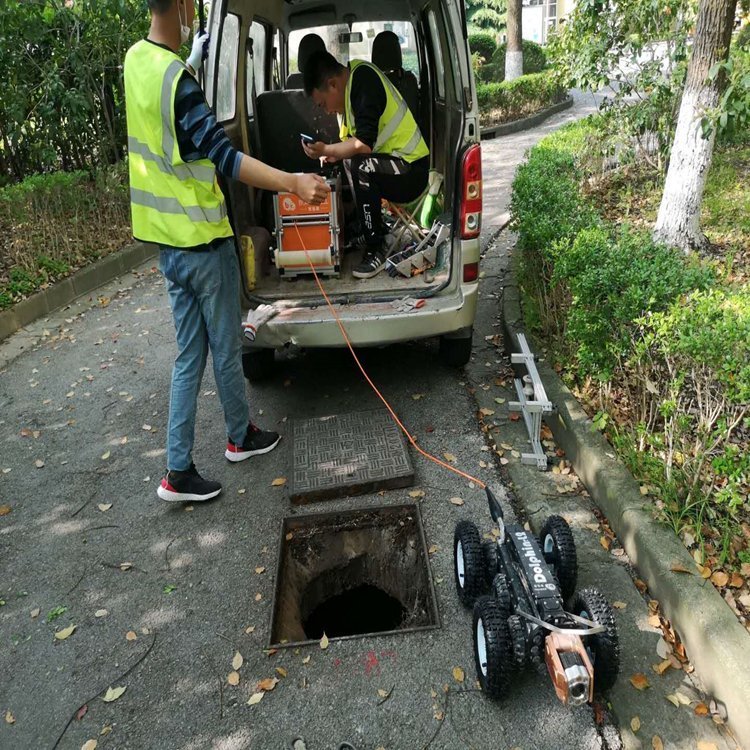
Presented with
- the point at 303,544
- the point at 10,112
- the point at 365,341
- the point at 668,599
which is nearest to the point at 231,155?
the point at 365,341

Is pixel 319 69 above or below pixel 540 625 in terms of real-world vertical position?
above

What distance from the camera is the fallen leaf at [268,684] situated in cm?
231

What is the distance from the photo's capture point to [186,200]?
9.51ft

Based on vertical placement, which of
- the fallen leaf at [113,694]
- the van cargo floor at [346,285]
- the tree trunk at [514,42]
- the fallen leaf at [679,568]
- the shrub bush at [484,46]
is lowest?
the fallen leaf at [113,694]

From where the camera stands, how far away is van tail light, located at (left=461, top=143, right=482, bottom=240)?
3672 millimetres

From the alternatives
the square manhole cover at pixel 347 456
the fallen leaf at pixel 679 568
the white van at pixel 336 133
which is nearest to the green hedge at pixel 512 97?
the white van at pixel 336 133

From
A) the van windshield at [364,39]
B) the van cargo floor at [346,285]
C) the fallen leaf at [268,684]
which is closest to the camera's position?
the fallen leaf at [268,684]

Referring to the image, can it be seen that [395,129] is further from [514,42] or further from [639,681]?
[514,42]

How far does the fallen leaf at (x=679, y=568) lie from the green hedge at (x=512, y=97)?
593 inches

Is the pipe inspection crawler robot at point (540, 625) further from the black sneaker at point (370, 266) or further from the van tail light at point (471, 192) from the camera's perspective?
the black sneaker at point (370, 266)

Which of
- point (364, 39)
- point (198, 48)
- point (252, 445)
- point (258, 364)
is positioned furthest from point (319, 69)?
point (252, 445)

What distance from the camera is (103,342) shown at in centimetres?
557

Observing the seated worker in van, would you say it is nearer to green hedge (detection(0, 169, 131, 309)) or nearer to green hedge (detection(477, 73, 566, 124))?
green hedge (detection(0, 169, 131, 309))

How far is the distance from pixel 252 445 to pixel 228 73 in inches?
99.5
